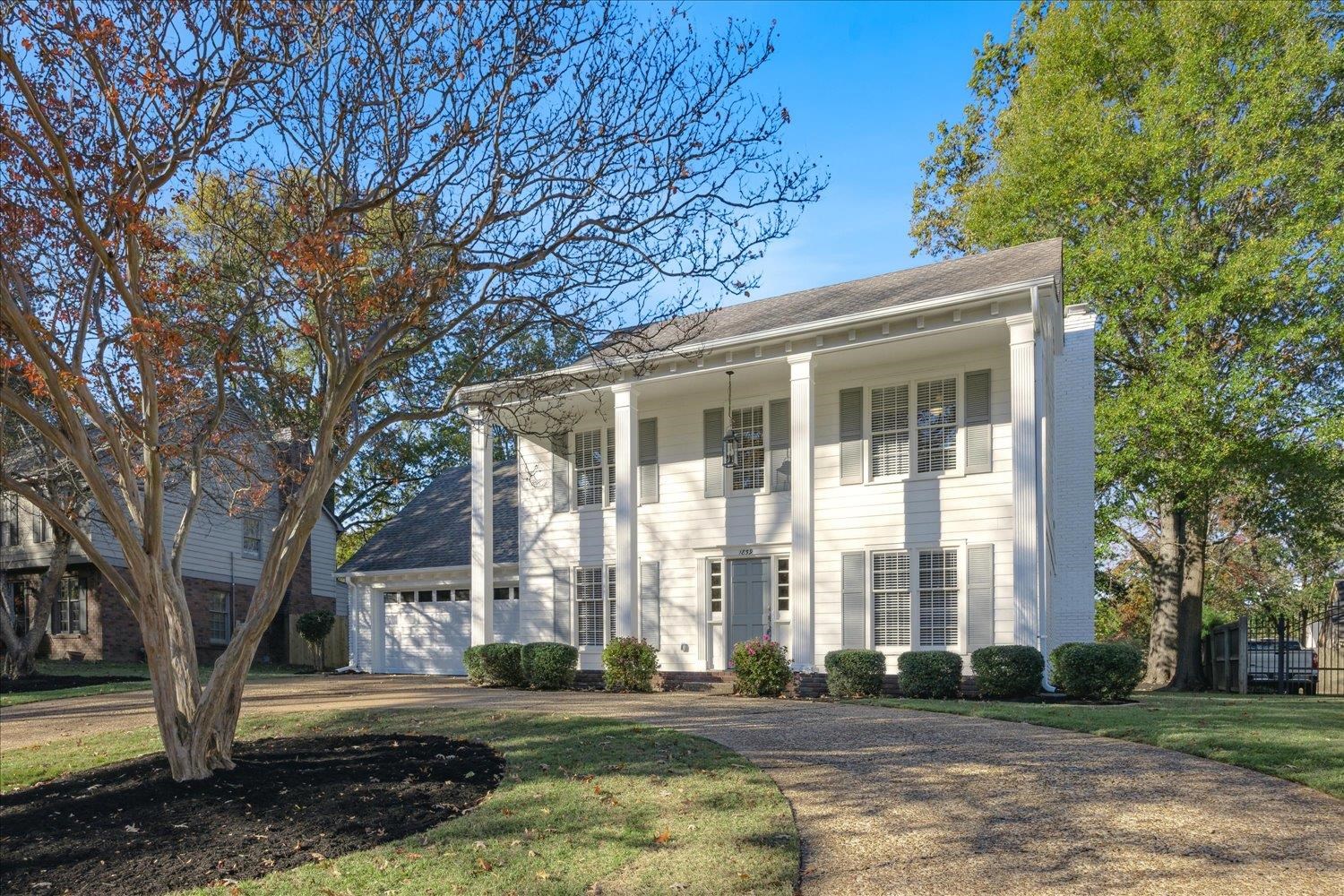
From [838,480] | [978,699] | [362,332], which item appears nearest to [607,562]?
[838,480]

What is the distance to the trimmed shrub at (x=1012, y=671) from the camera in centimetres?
1410

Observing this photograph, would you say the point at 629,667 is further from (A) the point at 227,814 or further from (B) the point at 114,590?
(B) the point at 114,590

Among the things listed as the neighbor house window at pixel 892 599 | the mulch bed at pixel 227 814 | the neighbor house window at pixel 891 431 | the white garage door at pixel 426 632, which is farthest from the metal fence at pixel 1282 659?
the mulch bed at pixel 227 814

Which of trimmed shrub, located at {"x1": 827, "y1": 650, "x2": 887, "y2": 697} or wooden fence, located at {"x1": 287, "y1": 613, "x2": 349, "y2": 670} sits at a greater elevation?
trimmed shrub, located at {"x1": 827, "y1": 650, "x2": 887, "y2": 697}

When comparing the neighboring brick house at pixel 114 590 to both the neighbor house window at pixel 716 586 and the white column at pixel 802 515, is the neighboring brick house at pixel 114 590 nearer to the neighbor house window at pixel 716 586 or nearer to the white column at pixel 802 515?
the neighbor house window at pixel 716 586

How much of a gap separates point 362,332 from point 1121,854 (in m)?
7.94

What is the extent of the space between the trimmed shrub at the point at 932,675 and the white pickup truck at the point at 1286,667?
8757mm

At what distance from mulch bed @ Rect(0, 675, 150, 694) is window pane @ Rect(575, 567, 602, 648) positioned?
30.4 ft

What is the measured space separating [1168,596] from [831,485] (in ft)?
30.3

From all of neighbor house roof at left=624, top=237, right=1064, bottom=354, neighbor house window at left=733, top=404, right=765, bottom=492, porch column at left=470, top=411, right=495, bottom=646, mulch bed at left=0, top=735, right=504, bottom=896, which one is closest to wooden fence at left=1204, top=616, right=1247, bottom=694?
neighbor house roof at left=624, top=237, right=1064, bottom=354

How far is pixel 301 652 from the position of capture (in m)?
29.3

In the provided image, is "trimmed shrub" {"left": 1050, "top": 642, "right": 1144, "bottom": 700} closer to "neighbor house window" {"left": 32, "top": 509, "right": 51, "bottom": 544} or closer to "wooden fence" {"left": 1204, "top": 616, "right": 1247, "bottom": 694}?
"wooden fence" {"left": 1204, "top": 616, "right": 1247, "bottom": 694}

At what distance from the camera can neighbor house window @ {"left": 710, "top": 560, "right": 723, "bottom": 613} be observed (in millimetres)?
18625

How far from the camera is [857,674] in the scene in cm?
1504
